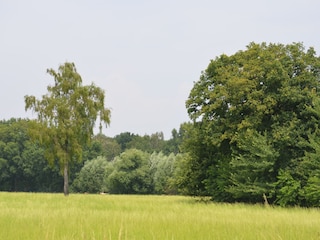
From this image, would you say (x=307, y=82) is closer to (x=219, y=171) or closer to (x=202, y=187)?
(x=219, y=171)

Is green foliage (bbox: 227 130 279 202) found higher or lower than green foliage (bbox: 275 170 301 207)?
higher

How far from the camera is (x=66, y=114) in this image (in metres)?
38.4

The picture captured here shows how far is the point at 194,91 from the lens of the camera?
31891 mm

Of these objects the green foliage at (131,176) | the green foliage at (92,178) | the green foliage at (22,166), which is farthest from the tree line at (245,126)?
the green foliage at (22,166)

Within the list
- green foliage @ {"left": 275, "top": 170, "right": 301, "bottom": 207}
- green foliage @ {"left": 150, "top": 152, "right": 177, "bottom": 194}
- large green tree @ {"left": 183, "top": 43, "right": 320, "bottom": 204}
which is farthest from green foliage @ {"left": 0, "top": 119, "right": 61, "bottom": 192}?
green foliage @ {"left": 275, "top": 170, "right": 301, "bottom": 207}

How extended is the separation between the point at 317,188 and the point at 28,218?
1828 cm

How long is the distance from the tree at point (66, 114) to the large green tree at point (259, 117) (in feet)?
37.9

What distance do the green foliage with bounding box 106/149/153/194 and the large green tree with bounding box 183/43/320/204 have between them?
42.8 m

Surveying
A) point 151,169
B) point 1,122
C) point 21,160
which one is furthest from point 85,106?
point 1,122

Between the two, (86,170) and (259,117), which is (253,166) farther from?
(86,170)

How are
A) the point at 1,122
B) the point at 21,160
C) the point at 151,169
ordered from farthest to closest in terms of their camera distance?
the point at 1,122 → the point at 21,160 → the point at 151,169

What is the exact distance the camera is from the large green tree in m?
26.8

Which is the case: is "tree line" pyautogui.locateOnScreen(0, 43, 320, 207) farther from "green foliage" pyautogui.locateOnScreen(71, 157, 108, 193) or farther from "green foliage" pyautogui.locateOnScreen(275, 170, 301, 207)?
"green foliage" pyautogui.locateOnScreen(71, 157, 108, 193)

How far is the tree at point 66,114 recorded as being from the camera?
38156 mm
